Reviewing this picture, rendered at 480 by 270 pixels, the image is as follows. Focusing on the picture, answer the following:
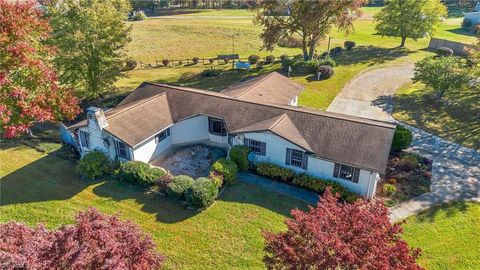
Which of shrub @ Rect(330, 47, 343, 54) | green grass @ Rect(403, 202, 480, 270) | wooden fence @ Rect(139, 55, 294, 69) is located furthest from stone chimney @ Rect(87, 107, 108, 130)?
shrub @ Rect(330, 47, 343, 54)

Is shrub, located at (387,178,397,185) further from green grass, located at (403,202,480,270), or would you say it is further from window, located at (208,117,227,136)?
window, located at (208,117,227,136)

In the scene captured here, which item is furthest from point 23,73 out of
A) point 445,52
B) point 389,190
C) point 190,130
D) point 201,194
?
point 445,52

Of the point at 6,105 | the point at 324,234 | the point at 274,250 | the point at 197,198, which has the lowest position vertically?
the point at 197,198

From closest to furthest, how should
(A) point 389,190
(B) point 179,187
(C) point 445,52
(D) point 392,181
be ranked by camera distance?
(B) point 179,187
(A) point 389,190
(D) point 392,181
(C) point 445,52

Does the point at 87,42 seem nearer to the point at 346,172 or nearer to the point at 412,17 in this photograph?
the point at 346,172

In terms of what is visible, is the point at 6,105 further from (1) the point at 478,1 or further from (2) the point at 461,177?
(1) the point at 478,1

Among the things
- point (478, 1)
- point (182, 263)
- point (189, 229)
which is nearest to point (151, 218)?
point (189, 229)

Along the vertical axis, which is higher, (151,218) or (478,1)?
(478,1)
